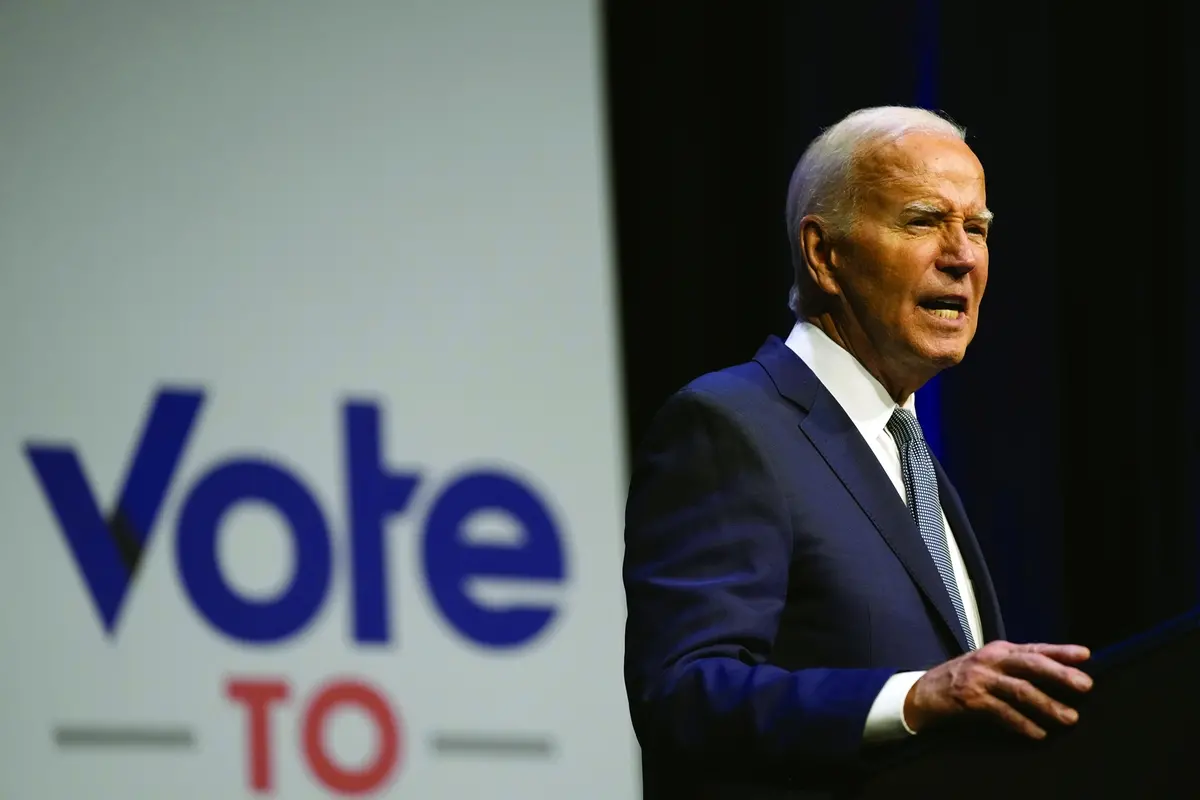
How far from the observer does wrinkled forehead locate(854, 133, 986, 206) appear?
1.76m

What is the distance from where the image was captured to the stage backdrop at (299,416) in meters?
2.65

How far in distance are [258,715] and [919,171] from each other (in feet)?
4.75

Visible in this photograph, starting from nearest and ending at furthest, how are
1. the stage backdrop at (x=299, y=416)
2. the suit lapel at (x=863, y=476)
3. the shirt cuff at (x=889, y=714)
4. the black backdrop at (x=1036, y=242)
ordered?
the shirt cuff at (x=889, y=714), the suit lapel at (x=863, y=476), the stage backdrop at (x=299, y=416), the black backdrop at (x=1036, y=242)

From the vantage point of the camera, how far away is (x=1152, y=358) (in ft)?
10.6

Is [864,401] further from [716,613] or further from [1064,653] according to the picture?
[1064,653]

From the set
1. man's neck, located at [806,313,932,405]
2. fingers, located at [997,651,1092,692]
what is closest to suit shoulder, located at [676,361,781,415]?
man's neck, located at [806,313,932,405]

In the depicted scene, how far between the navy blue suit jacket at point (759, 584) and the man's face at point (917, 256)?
0.12 m

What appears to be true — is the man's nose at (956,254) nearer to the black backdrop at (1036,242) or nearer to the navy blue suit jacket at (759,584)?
the navy blue suit jacket at (759,584)

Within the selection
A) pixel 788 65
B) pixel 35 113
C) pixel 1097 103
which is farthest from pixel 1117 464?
pixel 35 113

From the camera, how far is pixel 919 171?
176 cm

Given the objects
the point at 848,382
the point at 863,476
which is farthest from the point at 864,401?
the point at 863,476

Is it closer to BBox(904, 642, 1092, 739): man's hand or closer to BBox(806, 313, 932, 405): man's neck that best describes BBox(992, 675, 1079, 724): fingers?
BBox(904, 642, 1092, 739): man's hand

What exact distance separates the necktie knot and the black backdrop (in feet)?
4.42

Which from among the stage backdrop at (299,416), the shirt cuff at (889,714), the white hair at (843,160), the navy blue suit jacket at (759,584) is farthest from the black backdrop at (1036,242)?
the shirt cuff at (889,714)
